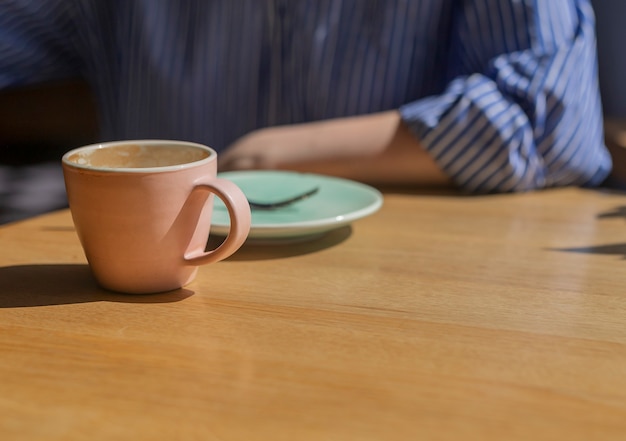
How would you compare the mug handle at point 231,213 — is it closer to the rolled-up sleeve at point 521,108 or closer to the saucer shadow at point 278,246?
the saucer shadow at point 278,246

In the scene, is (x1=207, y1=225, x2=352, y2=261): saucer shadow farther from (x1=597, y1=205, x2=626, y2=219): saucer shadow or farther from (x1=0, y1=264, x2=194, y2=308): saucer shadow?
(x1=597, y1=205, x2=626, y2=219): saucer shadow

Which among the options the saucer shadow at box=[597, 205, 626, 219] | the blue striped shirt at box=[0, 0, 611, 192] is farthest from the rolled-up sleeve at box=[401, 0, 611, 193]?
the saucer shadow at box=[597, 205, 626, 219]

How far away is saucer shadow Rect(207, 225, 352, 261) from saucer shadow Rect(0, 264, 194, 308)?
110mm

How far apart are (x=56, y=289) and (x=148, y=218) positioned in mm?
112

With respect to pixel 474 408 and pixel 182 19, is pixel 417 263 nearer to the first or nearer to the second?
pixel 474 408

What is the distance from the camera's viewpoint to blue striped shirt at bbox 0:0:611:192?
99 cm

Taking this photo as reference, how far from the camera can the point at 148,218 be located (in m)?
0.52

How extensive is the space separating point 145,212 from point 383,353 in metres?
0.20

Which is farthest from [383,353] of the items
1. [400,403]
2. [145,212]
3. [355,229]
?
[355,229]

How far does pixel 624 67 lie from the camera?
1.35 metres

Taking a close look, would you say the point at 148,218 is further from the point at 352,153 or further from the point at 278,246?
the point at 352,153

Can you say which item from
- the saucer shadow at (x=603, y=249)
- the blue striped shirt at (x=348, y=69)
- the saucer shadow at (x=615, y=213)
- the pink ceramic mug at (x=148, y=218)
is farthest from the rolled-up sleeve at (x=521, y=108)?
the pink ceramic mug at (x=148, y=218)

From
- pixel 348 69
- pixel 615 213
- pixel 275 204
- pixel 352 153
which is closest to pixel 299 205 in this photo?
pixel 275 204

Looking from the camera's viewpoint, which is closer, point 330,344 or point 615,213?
point 330,344
